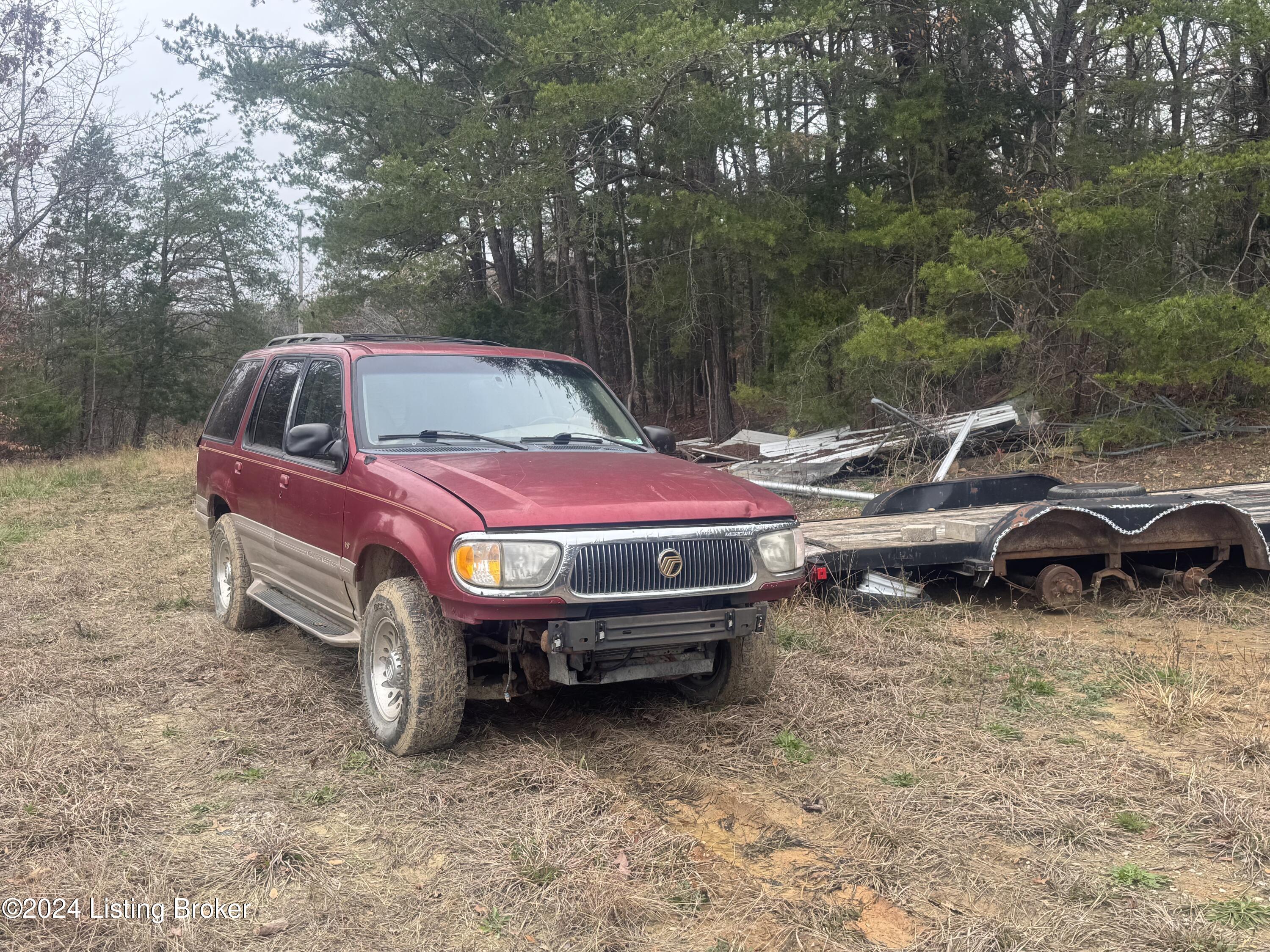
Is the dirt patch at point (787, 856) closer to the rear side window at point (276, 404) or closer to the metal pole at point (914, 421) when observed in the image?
the rear side window at point (276, 404)

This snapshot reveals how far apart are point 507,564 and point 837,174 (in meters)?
17.0

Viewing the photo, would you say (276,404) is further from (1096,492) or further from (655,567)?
(1096,492)

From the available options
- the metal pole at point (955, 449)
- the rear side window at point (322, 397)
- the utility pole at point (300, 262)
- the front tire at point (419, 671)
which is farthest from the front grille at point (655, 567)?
the utility pole at point (300, 262)

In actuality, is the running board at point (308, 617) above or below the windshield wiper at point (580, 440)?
below

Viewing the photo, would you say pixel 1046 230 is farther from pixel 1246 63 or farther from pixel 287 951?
pixel 287 951

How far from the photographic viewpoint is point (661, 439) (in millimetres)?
5984

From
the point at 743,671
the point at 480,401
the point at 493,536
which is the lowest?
the point at 743,671

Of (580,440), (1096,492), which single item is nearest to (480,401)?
(580,440)

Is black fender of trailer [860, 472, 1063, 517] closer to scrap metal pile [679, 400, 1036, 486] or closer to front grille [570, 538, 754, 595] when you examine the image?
scrap metal pile [679, 400, 1036, 486]

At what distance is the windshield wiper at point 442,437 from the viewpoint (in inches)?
212

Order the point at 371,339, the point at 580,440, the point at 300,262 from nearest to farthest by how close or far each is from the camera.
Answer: the point at 580,440, the point at 371,339, the point at 300,262

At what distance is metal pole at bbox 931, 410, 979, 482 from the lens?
13500mm

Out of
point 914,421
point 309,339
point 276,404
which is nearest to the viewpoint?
point 276,404

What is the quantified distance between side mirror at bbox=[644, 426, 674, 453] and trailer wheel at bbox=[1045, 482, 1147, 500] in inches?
147
